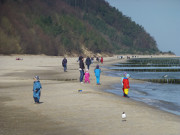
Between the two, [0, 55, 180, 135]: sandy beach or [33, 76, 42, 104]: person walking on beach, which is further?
[33, 76, 42, 104]: person walking on beach

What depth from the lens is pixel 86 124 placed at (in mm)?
11523

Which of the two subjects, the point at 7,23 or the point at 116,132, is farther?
the point at 7,23

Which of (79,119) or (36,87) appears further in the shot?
(36,87)

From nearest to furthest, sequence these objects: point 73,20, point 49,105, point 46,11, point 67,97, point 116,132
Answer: point 116,132
point 49,105
point 67,97
point 46,11
point 73,20

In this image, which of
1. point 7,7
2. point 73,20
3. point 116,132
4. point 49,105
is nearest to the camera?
point 116,132

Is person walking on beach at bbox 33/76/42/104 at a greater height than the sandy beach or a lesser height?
greater

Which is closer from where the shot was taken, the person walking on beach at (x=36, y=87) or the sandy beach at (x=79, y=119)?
the sandy beach at (x=79, y=119)

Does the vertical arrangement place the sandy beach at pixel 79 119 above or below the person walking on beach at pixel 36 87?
below

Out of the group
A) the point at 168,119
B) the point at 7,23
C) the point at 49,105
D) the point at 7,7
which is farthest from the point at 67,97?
the point at 7,7

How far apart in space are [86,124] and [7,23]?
88.5 m

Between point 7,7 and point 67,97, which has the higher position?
point 7,7

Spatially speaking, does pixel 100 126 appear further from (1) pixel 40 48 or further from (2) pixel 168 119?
(1) pixel 40 48

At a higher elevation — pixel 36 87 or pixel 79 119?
pixel 36 87

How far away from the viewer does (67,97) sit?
60.3ft
